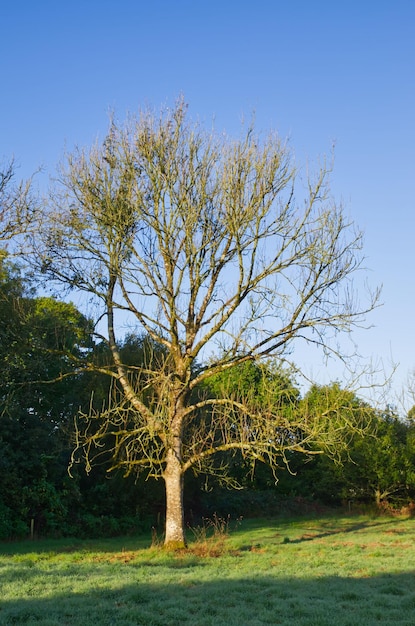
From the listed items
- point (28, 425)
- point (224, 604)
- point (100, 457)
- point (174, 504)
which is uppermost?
point (28, 425)

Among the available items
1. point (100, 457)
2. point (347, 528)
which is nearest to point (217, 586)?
point (347, 528)

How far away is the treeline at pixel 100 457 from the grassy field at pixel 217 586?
238 centimetres

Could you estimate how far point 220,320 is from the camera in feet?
53.4

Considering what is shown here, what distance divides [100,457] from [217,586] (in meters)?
16.8

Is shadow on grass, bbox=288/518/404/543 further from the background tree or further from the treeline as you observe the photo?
the background tree

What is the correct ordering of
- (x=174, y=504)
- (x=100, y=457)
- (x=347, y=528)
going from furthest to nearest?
(x=100, y=457), (x=347, y=528), (x=174, y=504)

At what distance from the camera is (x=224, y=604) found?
8.73 m

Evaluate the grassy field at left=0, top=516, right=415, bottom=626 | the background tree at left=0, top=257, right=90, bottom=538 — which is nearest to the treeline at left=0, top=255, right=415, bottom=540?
the background tree at left=0, top=257, right=90, bottom=538

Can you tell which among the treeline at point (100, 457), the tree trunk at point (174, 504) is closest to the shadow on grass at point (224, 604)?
the treeline at point (100, 457)

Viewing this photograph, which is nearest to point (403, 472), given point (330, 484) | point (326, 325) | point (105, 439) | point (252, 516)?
point (330, 484)

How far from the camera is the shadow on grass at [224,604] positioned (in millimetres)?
7660

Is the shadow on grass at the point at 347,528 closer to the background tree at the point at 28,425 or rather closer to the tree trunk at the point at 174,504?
the tree trunk at the point at 174,504

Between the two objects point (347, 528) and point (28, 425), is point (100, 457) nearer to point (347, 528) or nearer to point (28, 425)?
point (28, 425)

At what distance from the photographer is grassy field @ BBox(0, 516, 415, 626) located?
25.7ft
